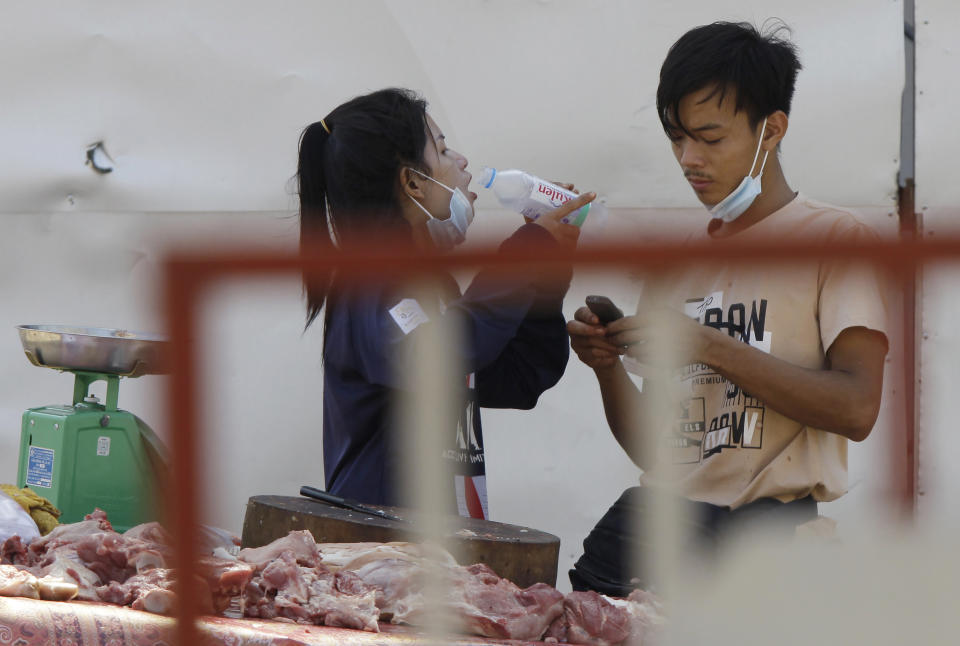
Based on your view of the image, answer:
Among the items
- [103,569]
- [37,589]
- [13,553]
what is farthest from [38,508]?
[37,589]

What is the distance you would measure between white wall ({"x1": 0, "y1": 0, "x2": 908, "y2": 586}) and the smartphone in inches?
55.5

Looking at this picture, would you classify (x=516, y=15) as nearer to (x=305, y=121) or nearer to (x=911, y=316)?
(x=305, y=121)

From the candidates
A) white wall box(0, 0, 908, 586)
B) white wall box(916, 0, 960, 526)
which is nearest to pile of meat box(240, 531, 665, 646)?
white wall box(0, 0, 908, 586)

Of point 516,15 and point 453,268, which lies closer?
point 453,268

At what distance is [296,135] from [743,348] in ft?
6.28

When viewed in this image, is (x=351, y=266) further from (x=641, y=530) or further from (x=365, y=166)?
(x=365, y=166)

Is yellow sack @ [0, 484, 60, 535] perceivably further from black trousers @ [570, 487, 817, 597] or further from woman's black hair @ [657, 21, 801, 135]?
woman's black hair @ [657, 21, 801, 135]

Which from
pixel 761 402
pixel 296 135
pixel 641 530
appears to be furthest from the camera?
pixel 296 135

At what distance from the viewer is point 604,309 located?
5.04ft

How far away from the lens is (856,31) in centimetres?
292

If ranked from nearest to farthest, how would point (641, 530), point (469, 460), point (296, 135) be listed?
point (641, 530), point (469, 460), point (296, 135)

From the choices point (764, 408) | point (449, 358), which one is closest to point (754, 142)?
point (764, 408)

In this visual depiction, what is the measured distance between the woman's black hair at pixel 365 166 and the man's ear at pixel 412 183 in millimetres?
13

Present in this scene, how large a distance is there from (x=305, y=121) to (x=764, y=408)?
6.16 ft
